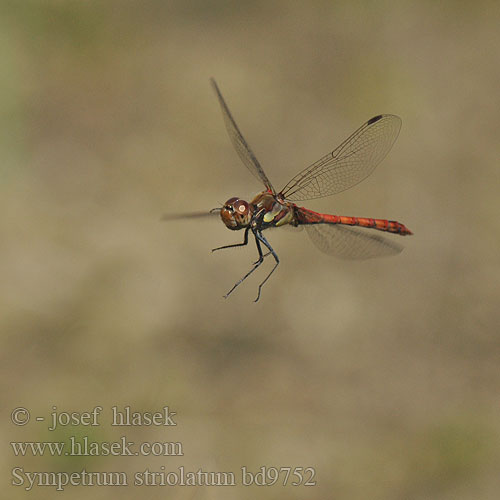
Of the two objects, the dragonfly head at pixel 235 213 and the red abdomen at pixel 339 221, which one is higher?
the red abdomen at pixel 339 221

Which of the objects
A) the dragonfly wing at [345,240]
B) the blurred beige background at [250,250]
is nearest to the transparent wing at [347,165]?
the dragonfly wing at [345,240]

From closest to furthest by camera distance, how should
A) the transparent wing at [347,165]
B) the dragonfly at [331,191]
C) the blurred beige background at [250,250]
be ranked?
the dragonfly at [331,191]
the transparent wing at [347,165]
the blurred beige background at [250,250]

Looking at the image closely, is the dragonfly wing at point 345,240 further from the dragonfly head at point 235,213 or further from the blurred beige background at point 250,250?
the blurred beige background at point 250,250

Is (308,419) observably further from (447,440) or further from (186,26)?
(186,26)

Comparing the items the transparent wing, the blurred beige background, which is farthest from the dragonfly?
the blurred beige background

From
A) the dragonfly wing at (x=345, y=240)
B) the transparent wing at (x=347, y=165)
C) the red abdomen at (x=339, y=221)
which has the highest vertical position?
the transparent wing at (x=347, y=165)

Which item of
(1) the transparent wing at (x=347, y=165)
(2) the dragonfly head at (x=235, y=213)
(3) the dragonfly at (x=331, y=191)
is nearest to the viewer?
(2) the dragonfly head at (x=235, y=213)
